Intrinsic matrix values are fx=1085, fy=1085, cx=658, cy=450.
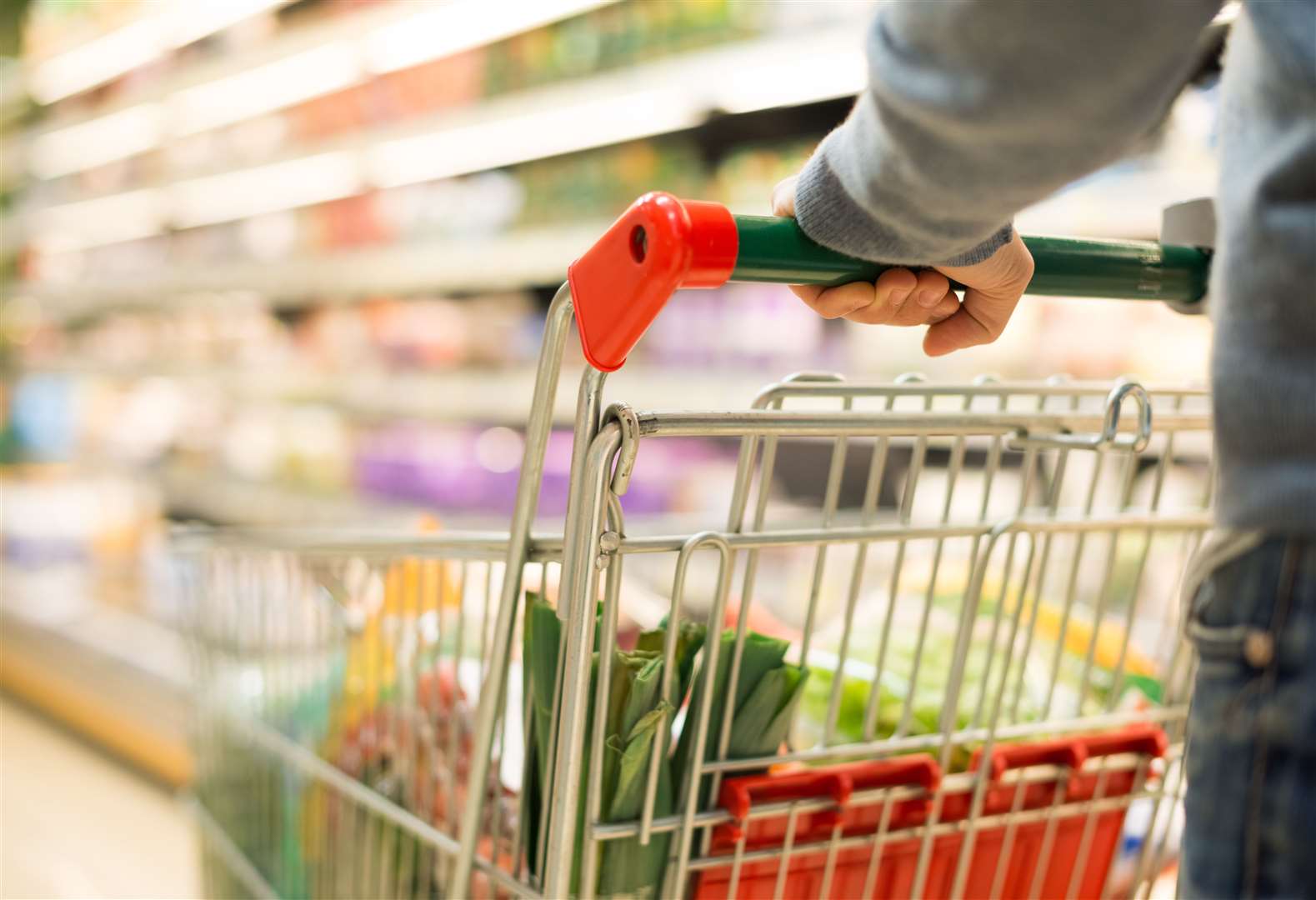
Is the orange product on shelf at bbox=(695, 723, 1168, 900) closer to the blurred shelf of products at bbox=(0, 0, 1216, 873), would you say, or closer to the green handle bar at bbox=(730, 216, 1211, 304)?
the green handle bar at bbox=(730, 216, 1211, 304)

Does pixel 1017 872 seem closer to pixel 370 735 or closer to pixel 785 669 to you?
pixel 785 669

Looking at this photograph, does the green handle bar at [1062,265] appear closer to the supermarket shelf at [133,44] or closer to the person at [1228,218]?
the person at [1228,218]

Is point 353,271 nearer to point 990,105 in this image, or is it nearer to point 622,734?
point 622,734

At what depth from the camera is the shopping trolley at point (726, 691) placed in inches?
27.1

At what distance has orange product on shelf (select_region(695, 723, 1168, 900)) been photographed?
2.68ft

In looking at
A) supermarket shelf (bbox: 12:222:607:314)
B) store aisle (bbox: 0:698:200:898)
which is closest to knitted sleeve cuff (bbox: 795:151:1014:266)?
store aisle (bbox: 0:698:200:898)

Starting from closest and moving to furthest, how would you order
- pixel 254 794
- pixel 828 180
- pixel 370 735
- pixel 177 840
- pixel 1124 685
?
pixel 828 180
pixel 370 735
pixel 1124 685
pixel 254 794
pixel 177 840

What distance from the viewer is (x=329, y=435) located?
13.6 feet

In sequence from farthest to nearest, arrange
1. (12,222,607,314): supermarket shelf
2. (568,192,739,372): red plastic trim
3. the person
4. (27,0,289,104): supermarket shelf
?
1. (27,0,289,104): supermarket shelf
2. (12,222,607,314): supermarket shelf
3. (568,192,739,372): red plastic trim
4. the person

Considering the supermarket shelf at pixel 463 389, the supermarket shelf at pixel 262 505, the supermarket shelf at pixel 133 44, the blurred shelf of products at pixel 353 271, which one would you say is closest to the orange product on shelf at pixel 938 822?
the blurred shelf of products at pixel 353 271

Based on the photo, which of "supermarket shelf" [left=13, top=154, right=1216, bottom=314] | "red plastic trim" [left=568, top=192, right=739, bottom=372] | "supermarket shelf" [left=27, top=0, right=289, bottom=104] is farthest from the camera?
"supermarket shelf" [left=27, top=0, right=289, bottom=104]

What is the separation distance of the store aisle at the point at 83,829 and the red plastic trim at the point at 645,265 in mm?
1909

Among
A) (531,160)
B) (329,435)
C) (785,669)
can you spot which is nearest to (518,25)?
(531,160)

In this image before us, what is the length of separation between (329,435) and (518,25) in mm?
1737
